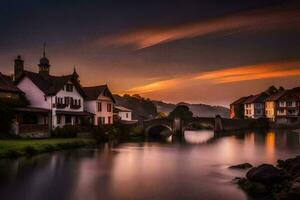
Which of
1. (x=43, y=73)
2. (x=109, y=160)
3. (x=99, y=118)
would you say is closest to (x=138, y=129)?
(x=99, y=118)

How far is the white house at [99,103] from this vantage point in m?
77.6

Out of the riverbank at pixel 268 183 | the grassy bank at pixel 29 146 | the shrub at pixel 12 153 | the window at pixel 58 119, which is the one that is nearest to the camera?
the riverbank at pixel 268 183

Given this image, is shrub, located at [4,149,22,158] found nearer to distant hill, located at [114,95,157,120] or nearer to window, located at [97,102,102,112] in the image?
window, located at [97,102,102,112]

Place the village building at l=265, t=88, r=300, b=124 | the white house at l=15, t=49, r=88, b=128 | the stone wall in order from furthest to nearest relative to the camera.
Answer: the village building at l=265, t=88, r=300, b=124 → the stone wall → the white house at l=15, t=49, r=88, b=128

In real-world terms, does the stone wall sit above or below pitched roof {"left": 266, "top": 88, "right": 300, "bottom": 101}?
below

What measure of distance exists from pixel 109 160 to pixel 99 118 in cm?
3467

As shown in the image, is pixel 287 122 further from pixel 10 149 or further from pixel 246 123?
pixel 10 149

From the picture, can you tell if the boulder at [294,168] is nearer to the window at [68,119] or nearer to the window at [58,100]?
the window at [58,100]

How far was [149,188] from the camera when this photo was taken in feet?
99.0

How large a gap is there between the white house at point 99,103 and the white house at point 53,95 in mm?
5939

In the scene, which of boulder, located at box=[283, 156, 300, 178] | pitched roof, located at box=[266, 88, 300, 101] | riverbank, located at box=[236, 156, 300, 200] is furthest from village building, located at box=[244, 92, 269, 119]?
riverbank, located at box=[236, 156, 300, 200]

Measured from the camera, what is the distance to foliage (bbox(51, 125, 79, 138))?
61688 mm

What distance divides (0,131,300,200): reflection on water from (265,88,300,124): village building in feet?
286

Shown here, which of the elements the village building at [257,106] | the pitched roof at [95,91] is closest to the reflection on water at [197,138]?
the pitched roof at [95,91]
